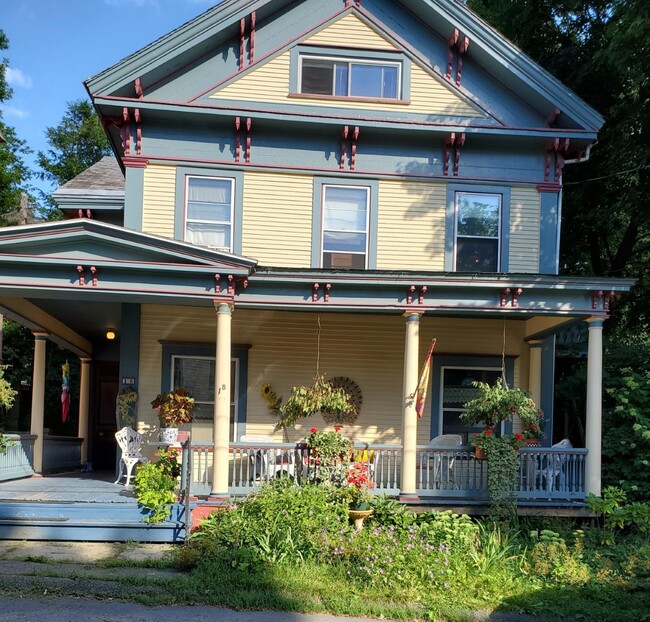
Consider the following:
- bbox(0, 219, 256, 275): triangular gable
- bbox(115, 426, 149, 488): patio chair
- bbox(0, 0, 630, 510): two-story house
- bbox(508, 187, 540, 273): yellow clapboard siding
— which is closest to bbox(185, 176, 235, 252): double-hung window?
bbox(0, 0, 630, 510): two-story house

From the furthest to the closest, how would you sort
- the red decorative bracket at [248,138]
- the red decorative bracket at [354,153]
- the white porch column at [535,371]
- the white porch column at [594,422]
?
the white porch column at [535,371], the red decorative bracket at [354,153], the red decorative bracket at [248,138], the white porch column at [594,422]

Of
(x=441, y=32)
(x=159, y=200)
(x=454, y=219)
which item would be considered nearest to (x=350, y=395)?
(x=454, y=219)

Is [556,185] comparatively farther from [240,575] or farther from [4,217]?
[4,217]

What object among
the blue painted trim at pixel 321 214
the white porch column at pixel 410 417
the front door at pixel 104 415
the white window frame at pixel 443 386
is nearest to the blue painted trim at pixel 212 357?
the blue painted trim at pixel 321 214

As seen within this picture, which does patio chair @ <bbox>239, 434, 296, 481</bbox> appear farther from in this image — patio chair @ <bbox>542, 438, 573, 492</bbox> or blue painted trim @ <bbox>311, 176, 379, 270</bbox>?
patio chair @ <bbox>542, 438, 573, 492</bbox>

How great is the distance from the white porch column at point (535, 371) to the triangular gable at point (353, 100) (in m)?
4.45

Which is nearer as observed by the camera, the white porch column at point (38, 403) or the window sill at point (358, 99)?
the window sill at point (358, 99)

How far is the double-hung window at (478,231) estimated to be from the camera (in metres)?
13.6

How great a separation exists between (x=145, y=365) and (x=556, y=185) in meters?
8.40

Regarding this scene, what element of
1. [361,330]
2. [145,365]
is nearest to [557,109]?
[361,330]

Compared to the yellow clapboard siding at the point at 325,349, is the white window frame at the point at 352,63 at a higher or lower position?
higher

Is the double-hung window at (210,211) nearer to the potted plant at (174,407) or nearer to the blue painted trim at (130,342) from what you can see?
the blue painted trim at (130,342)

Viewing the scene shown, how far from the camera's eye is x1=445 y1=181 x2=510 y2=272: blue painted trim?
1351 cm

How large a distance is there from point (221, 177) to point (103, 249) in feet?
10.4
